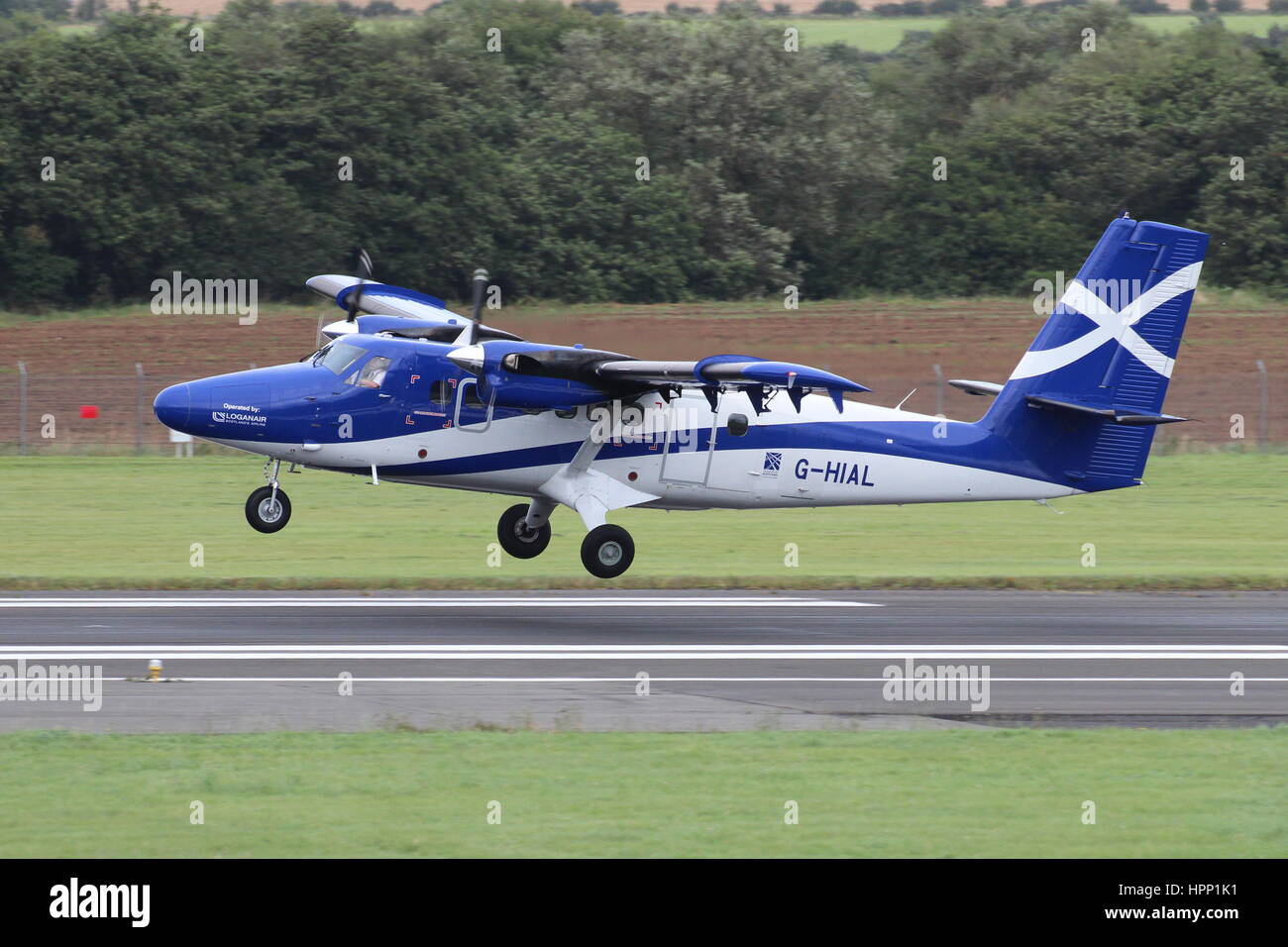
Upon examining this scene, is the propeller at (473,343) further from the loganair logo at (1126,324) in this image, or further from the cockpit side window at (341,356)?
the loganair logo at (1126,324)

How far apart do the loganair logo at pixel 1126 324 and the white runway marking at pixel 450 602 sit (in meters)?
4.42

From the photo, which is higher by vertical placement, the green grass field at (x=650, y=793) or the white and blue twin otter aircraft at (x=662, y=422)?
the white and blue twin otter aircraft at (x=662, y=422)

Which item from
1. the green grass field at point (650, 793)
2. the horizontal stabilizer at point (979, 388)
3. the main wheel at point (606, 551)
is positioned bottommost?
the green grass field at point (650, 793)

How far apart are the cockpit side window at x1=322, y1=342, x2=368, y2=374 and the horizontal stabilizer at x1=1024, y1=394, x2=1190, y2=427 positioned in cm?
885

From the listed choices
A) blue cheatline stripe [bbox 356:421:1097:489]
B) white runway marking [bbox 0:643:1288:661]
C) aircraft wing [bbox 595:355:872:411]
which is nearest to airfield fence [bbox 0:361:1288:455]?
blue cheatline stripe [bbox 356:421:1097:489]

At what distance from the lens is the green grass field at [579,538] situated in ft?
78.8

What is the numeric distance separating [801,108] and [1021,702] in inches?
1994

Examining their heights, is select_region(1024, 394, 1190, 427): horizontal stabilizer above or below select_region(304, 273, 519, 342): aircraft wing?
below

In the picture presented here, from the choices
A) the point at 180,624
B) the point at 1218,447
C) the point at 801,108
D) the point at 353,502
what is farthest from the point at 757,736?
the point at 801,108

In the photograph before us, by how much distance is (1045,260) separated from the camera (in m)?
58.3

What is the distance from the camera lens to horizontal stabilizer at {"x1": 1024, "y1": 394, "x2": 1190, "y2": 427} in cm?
2264

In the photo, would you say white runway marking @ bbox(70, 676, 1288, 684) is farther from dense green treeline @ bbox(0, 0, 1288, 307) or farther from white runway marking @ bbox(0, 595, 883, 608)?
dense green treeline @ bbox(0, 0, 1288, 307)
